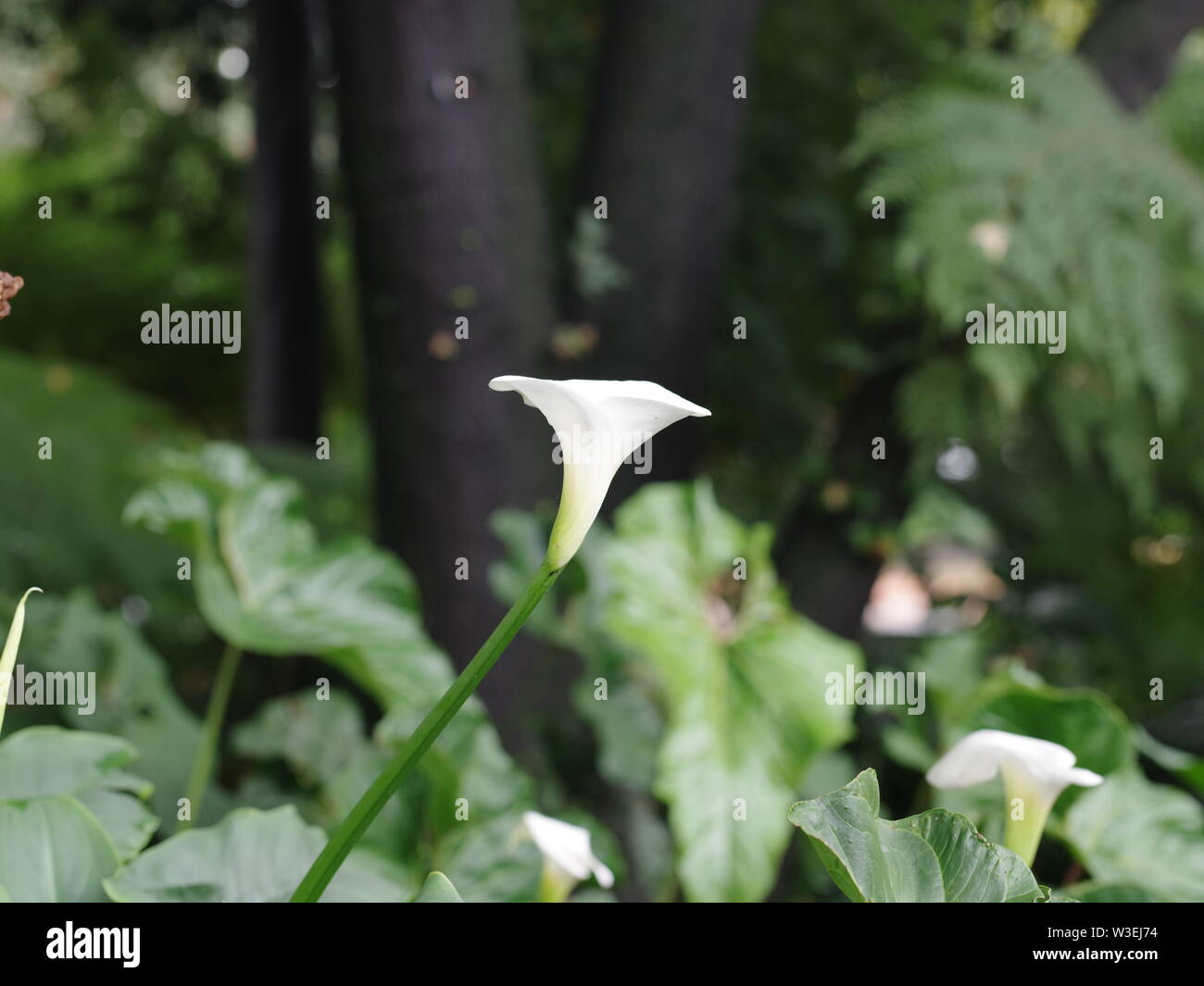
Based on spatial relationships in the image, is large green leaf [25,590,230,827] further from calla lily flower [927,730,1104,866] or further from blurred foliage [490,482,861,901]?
calla lily flower [927,730,1104,866]

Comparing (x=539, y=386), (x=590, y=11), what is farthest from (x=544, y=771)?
(x=590, y=11)

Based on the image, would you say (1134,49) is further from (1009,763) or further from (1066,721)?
(1009,763)

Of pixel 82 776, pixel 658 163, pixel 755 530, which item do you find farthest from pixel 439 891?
pixel 658 163

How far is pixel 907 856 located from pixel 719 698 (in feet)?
1.78

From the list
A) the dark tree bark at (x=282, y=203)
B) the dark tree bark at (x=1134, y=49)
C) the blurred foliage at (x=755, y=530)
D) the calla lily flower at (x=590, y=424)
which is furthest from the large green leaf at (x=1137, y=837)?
the dark tree bark at (x=282, y=203)

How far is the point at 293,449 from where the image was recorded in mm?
1890

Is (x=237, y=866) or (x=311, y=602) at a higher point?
(x=311, y=602)

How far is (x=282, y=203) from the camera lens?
73.7 inches

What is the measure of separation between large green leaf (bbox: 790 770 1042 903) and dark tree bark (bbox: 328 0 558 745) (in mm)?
917

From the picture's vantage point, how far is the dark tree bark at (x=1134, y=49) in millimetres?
1514

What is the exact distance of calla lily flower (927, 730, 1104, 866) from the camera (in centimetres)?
53

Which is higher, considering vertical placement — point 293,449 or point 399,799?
point 293,449

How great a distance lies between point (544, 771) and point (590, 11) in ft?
4.99
